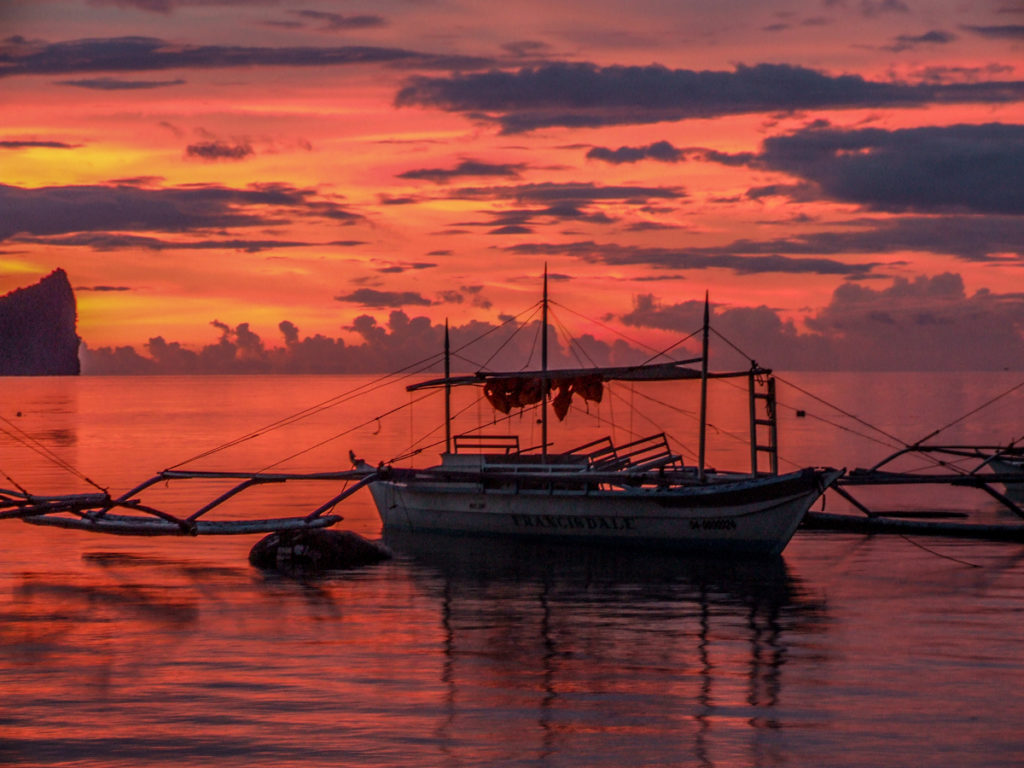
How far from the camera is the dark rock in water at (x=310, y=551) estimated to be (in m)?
34.5

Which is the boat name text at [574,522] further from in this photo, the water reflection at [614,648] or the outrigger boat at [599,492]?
the water reflection at [614,648]

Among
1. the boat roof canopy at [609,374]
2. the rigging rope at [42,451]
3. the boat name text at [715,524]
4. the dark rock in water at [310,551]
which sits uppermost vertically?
the boat roof canopy at [609,374]

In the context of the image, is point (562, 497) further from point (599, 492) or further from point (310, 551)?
point (310, 551)

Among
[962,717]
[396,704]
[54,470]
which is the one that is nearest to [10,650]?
[396,704]

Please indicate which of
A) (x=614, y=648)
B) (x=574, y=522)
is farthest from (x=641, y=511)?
(x=614, y=648)

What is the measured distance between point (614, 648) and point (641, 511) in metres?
12.9

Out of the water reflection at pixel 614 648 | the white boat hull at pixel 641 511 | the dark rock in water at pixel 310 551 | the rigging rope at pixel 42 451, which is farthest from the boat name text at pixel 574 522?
the rigging rope at pixel 42 451

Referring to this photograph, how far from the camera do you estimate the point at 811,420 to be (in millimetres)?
147000

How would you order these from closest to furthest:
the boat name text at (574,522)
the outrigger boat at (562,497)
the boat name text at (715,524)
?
the outrigger boat at (562,497)
the boat name text at (715,524)
the boat name text at (574,522)

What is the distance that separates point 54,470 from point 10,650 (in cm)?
4871

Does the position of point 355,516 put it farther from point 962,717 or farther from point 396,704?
point 962,717

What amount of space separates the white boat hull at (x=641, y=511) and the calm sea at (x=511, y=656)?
87 centimetres

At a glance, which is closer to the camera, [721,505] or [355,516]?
[721,505]

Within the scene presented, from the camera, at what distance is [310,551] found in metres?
34.7
